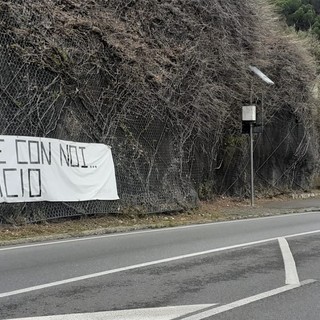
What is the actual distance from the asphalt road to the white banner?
75.5 inches

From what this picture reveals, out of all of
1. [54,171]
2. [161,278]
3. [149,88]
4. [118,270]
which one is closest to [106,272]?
[118,270]

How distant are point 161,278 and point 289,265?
85.9 inches

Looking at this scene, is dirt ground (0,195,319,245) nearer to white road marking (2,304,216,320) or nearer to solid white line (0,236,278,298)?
solid white line (0,236,278,298)

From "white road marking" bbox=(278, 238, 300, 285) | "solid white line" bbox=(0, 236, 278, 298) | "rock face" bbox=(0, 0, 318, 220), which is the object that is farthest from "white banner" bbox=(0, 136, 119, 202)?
"white road marking" bbox=(278, 238, 300, 285)

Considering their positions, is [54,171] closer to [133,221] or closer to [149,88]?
[133,221]

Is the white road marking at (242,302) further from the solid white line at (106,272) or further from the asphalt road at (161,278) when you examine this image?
the solid white line at (106,272)

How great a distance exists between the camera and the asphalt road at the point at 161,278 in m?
5.58

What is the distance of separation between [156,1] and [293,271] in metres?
11.1

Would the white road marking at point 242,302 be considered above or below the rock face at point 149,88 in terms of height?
below

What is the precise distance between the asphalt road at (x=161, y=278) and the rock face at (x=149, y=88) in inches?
131

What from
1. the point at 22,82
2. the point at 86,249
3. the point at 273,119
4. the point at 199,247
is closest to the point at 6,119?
the point at 22,82

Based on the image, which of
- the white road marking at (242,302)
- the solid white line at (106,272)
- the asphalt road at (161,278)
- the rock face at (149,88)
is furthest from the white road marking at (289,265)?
the rock face at (149,88)

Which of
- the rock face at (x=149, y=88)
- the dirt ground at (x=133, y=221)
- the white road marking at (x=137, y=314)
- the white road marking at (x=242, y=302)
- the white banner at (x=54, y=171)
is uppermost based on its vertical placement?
the rock face at (x=149, y=88)

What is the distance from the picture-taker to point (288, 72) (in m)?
22.9
